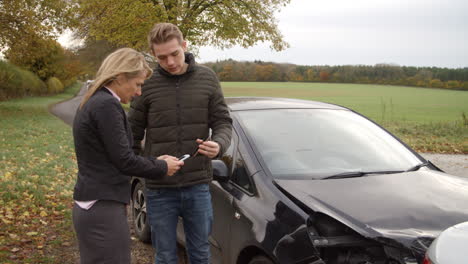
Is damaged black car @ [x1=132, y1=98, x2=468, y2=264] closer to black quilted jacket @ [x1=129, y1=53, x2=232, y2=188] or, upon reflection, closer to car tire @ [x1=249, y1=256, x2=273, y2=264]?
car tire @ [x1=249, y1=256, x2=273, y2=264]

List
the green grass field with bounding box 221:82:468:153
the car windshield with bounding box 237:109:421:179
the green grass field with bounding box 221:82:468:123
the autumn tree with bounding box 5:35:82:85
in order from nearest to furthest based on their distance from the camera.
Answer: the car windshield with bounding box 237:109:421:179
the green grass field with bounding box 221:82:468:153
the green grass field with bounding box 221:82:468:123
the autumn tree with bounding box 5:35:82:85

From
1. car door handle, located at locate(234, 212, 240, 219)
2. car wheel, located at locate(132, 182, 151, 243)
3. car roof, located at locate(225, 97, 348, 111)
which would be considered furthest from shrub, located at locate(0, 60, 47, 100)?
car door handle, located at locate(234, 212, 240, 219)

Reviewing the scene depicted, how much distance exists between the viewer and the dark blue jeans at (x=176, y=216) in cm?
307

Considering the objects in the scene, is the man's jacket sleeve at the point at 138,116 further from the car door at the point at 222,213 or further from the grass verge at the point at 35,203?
the grass verge at the point at 35,203

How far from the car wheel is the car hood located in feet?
7.21

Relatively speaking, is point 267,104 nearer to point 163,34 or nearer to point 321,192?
point 321,192

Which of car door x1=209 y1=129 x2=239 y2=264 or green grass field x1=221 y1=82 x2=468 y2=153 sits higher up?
car door x1=209 y1=129 x2=239 y2=264

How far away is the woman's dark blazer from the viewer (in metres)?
2.30

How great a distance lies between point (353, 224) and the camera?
8.43ft

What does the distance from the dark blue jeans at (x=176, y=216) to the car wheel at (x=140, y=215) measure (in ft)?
5.64

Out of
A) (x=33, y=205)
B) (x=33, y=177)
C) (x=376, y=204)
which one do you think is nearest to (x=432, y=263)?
(x=376, y=204)

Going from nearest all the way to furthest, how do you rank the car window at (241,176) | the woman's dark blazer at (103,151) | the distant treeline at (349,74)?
the woman's dark blazer at (103,151) → the car window at (241,176) → the distant treeline at (349,74)

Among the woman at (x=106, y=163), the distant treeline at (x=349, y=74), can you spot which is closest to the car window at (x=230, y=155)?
the woman at (x=106, y=163)

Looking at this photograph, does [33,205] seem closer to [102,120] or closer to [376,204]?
[102,120]
